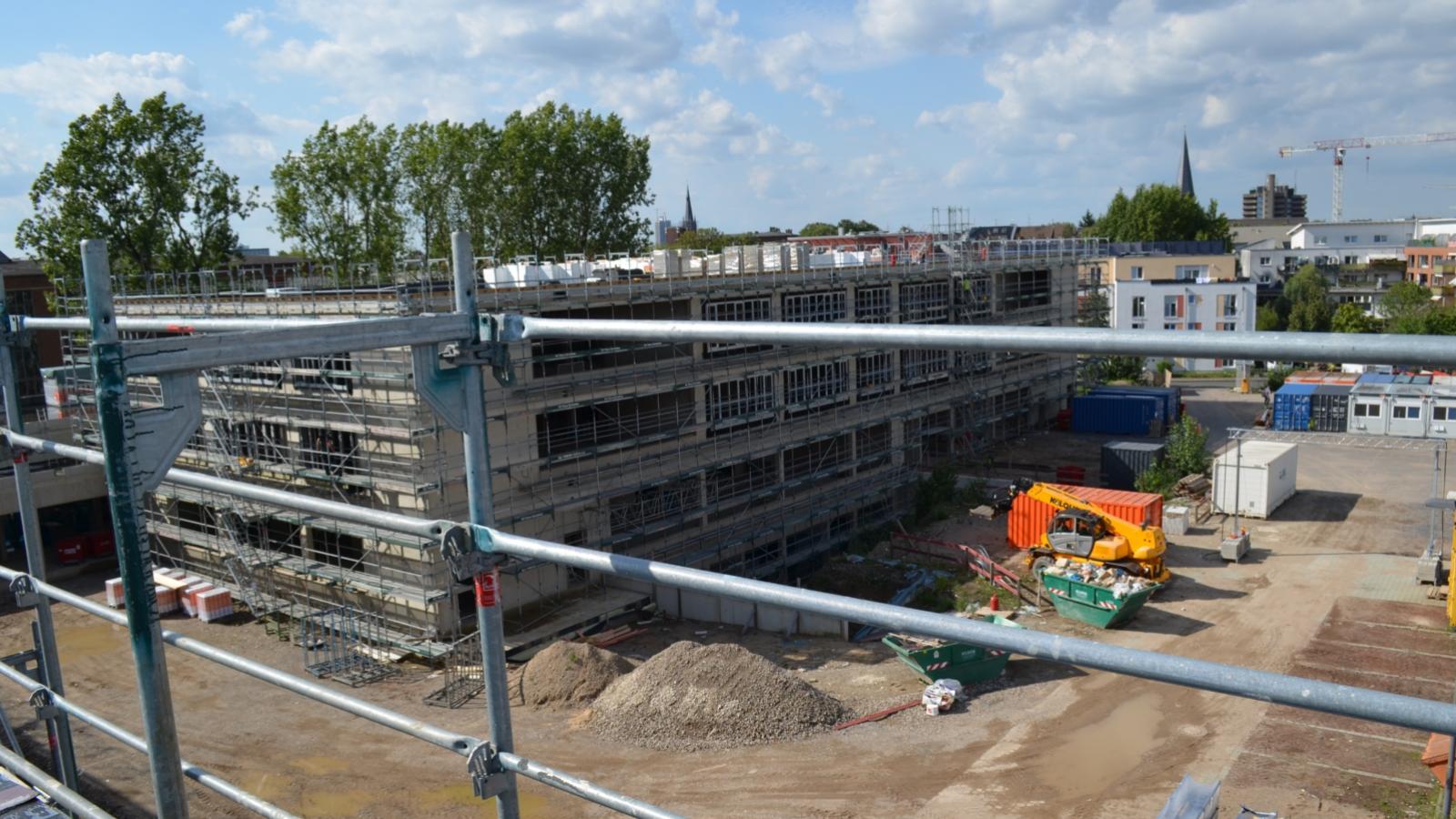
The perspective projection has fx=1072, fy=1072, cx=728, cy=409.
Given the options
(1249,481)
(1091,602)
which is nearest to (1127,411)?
(1249,481)

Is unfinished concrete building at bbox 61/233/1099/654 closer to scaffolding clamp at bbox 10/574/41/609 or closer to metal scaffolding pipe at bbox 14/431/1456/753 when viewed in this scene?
scaffolding clamp at bbox 10/574/41/609

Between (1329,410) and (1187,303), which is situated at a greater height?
(1187,303)

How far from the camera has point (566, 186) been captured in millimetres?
49781

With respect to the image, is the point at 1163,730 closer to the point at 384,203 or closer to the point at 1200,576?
the point at 1200,576

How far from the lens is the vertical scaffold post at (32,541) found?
273 inches

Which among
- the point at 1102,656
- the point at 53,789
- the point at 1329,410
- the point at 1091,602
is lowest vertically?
the point at 1091,602

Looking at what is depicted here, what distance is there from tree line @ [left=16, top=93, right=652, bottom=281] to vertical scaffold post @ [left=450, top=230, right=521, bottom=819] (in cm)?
2505

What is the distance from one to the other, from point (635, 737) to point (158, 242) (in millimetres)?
30373

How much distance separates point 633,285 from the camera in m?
23.5

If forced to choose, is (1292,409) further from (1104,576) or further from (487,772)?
(487,772)

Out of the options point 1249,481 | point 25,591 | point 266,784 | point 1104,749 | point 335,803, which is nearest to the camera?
point 25,591

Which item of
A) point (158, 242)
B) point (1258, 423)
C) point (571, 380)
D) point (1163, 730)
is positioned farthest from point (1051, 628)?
point (158, 242)

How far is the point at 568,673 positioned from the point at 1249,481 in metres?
19.9

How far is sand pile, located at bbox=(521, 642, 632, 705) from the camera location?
17812 millimetres
